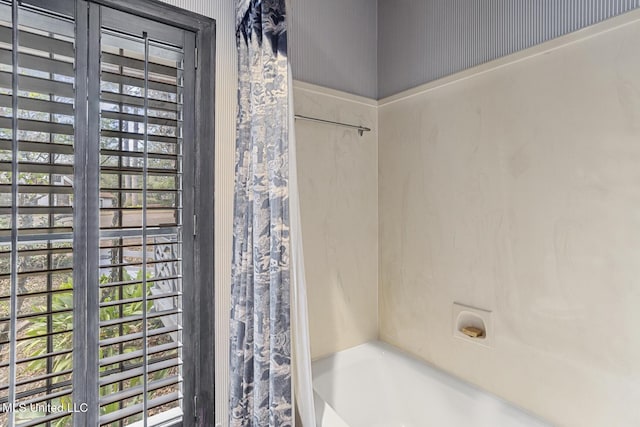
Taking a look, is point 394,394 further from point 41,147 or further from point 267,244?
point 41,147

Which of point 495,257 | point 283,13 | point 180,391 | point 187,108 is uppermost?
point 283,13

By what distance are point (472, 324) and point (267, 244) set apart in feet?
3.92

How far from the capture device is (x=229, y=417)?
54.7 inches

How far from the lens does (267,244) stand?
1.18 meters

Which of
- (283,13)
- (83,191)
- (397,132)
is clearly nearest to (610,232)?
(397,132)

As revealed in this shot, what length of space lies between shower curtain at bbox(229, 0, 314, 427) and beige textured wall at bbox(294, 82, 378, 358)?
635mm

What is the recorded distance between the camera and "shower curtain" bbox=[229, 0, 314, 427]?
114cm

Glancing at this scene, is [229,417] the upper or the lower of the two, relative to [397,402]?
upper

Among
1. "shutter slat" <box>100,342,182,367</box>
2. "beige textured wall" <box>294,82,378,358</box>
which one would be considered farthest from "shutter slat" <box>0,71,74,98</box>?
"beige textured wall" <box>294,82,378,358</box>

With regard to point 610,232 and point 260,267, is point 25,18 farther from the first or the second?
point 610,232

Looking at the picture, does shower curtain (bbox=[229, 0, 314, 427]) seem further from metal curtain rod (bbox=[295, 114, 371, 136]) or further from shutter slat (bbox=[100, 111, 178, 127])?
metal curtain rod (bbox=[295, 114, 371, 136])

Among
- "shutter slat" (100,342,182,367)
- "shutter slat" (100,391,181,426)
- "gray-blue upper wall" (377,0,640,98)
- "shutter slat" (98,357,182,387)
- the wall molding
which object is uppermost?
"gray-blue upper wall" (377,0,640,98)

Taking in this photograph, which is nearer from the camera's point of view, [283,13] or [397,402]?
[283,13]

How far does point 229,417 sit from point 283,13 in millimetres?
1637
